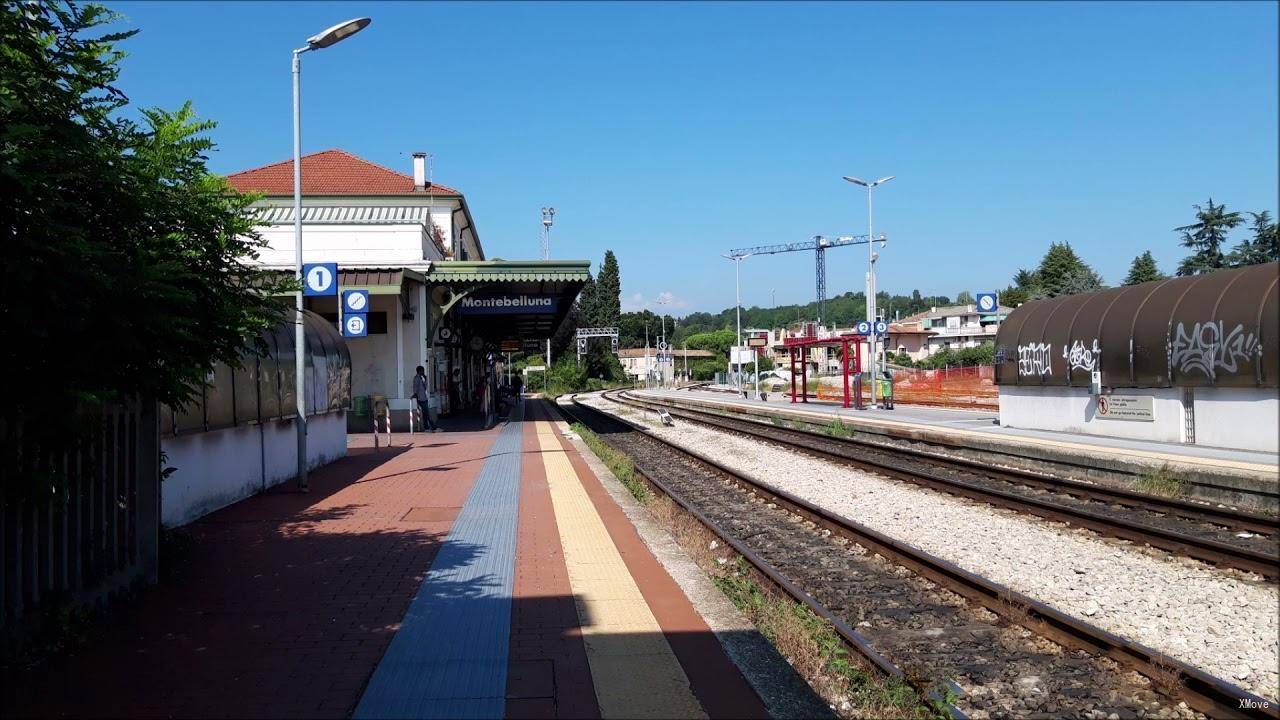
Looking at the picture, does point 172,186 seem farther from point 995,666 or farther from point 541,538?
point 995,666

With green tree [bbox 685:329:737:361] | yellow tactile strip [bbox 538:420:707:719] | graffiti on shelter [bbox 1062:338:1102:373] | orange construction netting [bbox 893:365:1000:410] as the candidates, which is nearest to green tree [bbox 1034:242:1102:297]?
orange construction netting [bbox 893:365:1000:410]

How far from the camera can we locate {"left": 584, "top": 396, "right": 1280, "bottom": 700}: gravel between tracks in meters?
5.91

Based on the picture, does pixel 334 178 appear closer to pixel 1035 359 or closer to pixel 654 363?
pixel 1035 359

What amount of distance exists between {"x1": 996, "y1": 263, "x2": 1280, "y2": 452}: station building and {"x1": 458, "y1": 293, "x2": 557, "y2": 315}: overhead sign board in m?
13.6

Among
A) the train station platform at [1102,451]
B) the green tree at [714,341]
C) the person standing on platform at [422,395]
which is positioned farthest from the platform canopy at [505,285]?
the green tree at [714,341]

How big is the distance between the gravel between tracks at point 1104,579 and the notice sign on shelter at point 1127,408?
5859 mm

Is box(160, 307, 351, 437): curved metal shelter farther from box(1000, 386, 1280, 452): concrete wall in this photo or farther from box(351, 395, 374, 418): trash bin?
box(1000, 386, 1280, 452): concrete wall

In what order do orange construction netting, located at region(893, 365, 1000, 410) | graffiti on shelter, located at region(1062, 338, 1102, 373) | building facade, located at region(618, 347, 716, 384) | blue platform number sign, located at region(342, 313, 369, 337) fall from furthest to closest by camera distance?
building facade, located at region(618, 347, 716, 384), orange construction netting, located at region(893, 365, 1000, 410), graffiti on shelter, located at region(1062, 338, 1102, 373), blue platform number sign, located at region(342, 313, 369, 337)

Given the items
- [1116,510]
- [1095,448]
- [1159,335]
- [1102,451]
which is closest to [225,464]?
[1116,510]

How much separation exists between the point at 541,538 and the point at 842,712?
4747 mm

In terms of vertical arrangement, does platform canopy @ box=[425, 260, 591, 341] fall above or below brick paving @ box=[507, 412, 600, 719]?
above

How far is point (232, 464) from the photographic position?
1100 cm

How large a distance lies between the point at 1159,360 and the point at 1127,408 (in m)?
1.68

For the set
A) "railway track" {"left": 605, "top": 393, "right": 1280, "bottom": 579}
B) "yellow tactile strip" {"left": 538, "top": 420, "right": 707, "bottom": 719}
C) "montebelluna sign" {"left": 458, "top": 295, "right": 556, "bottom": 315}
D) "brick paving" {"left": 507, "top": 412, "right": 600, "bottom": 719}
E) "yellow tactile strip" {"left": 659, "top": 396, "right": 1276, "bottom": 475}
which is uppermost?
"montebelluna sign" {"left": 458, "top": 295, "right": 556, "bottom": 315}
